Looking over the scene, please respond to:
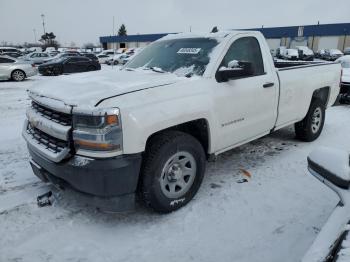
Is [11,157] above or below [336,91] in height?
below

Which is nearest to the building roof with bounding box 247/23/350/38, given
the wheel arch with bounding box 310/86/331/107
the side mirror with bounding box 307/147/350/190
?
the wheel arch with bounding box 310/86/331/107

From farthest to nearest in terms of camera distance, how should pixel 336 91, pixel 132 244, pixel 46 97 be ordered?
pixel 336 91, pixel 46 97, pixel 132 244

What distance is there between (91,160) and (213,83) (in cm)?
163

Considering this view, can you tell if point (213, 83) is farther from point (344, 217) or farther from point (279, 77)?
point (344, 217)

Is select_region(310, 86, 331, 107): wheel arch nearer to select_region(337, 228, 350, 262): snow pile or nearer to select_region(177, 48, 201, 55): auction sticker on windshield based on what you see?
select_region(177, 48, 201, 55): auction sticker on windshield

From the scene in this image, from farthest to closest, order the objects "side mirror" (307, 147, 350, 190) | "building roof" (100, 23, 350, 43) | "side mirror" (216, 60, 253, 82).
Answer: "building roof" (100, 23, 350, 43) < "side mirror" (216, 60, 253, 82) < "side mirror" (307, 147, 350, 190)

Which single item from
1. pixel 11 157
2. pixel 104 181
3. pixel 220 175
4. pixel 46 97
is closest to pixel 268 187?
pixel 220 175

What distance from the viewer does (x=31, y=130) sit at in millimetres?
3650

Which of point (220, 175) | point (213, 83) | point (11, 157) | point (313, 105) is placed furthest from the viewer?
point (313, 105)

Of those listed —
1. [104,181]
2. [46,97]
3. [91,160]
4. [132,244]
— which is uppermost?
[46,97]

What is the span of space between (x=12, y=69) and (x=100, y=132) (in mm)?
16884

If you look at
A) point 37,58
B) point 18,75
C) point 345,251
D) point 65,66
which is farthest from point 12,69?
point 345,251

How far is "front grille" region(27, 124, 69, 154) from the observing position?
3047mm

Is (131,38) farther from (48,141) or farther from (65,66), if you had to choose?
(48,141)
